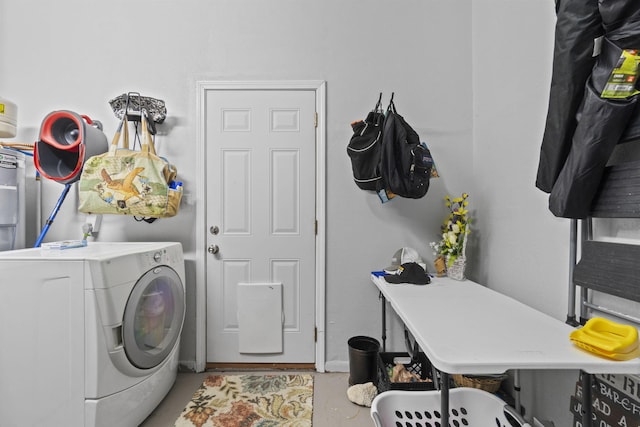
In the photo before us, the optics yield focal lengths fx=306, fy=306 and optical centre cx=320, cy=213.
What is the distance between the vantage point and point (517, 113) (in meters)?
1.66

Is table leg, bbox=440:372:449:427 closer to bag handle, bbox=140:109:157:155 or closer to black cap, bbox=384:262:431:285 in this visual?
black cap, bbox=384:262:431:285

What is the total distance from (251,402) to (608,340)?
1.73 m

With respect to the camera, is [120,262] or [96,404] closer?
[96,404]

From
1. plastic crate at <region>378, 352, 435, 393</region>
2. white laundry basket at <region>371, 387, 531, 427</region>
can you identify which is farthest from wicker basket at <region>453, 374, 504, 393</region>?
white laundry basket at <region>371, 387, 531, 427</region>

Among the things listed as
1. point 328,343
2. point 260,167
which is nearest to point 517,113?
point 260,167

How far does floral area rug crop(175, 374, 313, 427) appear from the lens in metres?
1.67

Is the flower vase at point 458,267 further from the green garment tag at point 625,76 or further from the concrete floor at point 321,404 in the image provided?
the green garment tag at point 625,76

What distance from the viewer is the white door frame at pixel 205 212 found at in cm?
215

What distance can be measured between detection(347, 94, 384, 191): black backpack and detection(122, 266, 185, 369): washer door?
1296 millimetres

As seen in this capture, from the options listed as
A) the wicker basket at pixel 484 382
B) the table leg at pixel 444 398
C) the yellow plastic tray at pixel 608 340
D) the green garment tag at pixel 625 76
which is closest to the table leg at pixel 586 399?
the yellow plastic tray at pixel 608 340

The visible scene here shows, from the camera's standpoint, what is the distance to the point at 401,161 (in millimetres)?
1754

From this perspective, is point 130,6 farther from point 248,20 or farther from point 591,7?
point 591,7

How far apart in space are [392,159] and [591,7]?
955mm

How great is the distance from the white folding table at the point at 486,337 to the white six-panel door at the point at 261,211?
2.93ft
